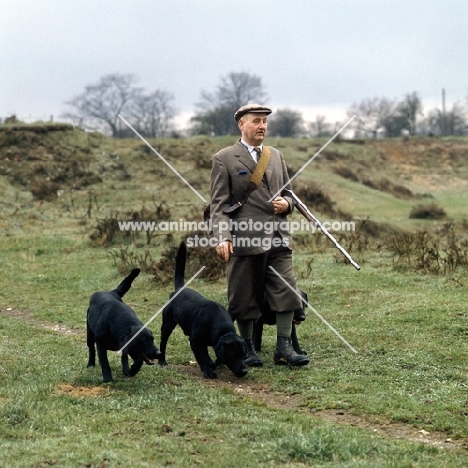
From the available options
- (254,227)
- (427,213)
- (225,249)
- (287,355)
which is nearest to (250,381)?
(287,355)

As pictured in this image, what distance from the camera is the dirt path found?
18.0ft

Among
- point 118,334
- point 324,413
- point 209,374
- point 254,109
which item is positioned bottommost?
point 324,413

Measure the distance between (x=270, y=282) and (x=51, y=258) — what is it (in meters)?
10.1

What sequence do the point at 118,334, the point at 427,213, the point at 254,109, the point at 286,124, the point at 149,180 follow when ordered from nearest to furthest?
the point at 118,334 → the point at 254,109 → the point at 427,213 → the point at 149,180 → the point at 286,124

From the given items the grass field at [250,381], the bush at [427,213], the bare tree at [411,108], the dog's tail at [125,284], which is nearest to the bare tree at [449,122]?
the bare tree at [411,108]

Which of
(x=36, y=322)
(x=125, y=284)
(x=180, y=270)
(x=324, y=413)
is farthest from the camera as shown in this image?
(x=36, y=322)

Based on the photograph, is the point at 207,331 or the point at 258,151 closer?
the point at 207,331

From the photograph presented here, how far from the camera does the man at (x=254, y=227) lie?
291 inches

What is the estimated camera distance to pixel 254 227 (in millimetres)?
7395

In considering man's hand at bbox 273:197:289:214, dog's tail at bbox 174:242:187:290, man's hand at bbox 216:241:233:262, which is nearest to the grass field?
dog's tail at bbox 174:242:187:290

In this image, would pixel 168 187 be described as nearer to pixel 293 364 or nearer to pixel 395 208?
pixel 395 208

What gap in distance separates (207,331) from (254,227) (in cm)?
109

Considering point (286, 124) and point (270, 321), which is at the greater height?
point (286, 124)

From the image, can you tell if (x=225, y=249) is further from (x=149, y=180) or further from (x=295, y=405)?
(x=149, y=180)
